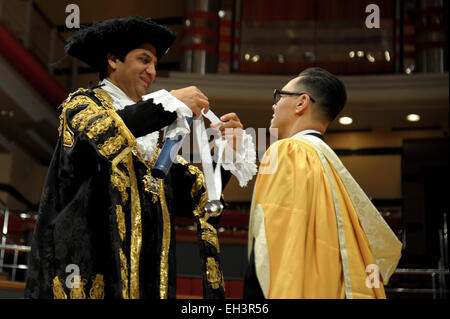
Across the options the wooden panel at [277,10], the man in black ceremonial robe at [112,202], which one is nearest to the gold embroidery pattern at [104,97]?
the man in black ceremonial robe at [112,202]

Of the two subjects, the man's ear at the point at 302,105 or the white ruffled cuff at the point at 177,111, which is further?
the man's ear at the point at 302,105

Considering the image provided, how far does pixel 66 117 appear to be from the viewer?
254cm

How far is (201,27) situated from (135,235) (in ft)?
25.7

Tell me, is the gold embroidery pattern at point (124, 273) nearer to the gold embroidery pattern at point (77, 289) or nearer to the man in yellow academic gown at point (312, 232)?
the gold embroidery pattern at point (77, 289)

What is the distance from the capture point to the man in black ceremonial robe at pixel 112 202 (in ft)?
7.74

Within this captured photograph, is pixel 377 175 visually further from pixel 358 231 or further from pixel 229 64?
pixel 358 231

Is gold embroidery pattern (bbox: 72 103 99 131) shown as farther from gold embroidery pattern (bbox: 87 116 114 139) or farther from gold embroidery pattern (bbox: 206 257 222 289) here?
gold embroidery pattern (bbox: 206 257 222 289)

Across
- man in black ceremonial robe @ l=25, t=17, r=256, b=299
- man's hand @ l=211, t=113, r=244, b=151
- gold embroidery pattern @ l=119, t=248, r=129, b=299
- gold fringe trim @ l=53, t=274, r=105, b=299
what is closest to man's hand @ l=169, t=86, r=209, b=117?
man in black ceremonial robe @ l=25, t=17, r=256, b=299

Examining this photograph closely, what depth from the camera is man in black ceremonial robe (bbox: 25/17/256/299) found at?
2359mm

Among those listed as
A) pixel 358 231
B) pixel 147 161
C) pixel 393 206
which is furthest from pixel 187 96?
pixel 393 206

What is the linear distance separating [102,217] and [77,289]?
258mm

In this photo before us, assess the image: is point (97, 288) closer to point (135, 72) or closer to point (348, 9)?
point (135, 72)

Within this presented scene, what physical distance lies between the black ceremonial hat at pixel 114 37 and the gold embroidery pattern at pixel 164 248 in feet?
1.84

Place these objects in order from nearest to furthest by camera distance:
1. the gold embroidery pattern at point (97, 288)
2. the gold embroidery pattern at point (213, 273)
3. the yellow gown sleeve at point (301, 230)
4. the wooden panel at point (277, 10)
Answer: the yellow gown sleeve at point (301, 230) → the gold embroidery pattern at point (97, 288) → the gold embroidery pattern at point (213, 273) → the wooden panel at point (277, 10)
